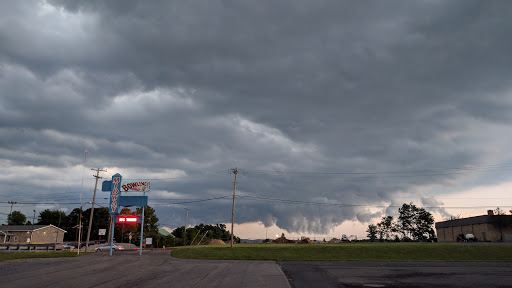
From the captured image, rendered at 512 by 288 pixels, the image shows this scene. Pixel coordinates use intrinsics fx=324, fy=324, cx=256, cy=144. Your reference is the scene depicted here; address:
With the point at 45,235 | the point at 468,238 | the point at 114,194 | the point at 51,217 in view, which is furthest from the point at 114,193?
the point at 51,217

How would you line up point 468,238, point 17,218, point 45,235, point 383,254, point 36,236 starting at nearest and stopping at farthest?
point 383,254 < point 468,238 < point 36,236 < point 45,235 < point 17,218

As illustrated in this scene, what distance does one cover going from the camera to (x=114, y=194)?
5303 cm

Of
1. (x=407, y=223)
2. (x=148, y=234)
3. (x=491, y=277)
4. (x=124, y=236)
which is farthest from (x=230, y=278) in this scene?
(x=407, y=223)

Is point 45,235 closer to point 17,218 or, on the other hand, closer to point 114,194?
point 17,218

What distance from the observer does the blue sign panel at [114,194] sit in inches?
2078

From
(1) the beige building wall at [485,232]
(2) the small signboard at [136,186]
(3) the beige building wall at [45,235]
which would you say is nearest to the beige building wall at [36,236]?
(3) the beige building wall at [45,235]

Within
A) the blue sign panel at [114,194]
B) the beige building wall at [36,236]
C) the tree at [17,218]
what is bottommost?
the beige building wall at [36,236]

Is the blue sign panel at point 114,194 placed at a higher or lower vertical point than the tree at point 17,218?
higher

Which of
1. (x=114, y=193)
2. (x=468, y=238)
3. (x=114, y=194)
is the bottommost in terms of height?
(x=468, y=238)

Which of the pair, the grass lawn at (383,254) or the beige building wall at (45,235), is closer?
the grass lawn at (383,254)

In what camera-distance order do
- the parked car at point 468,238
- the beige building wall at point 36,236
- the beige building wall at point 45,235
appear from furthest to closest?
the beige building wall at point 45,235, the beige building wall at point 36,236, the parked car at point 468,238

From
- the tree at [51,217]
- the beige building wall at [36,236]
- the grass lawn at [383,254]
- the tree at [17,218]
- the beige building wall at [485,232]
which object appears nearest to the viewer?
the grass lawn at [383,254]

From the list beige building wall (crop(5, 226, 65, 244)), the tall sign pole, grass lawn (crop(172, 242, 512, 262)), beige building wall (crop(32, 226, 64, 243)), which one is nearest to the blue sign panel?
the tall sign pole

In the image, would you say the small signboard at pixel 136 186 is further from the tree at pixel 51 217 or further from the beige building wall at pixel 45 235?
the tree at pixel 51 217
